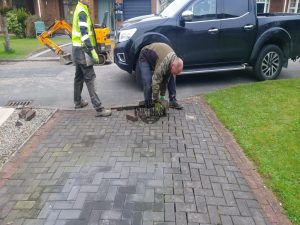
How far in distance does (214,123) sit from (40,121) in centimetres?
306

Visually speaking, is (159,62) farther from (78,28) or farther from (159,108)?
(78,28)

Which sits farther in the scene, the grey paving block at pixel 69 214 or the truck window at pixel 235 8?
the truck window at pixel 235 8

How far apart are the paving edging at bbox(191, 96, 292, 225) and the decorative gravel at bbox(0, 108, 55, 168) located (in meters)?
3.05

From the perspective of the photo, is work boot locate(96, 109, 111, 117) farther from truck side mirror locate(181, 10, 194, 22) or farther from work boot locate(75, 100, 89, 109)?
truck side mirror locate(181, 10, 194, 22)

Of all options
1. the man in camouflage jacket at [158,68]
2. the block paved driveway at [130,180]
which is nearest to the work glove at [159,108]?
the man in camouflage jacket at [158,68]

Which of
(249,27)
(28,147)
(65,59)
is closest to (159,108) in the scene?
(28,147)

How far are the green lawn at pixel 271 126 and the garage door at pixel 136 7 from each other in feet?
44.1

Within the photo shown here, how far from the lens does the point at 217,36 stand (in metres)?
7.24

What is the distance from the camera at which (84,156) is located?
445 cm

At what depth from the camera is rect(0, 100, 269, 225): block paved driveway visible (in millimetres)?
3262

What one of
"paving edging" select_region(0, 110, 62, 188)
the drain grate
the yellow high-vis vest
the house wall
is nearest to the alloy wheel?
the yellow high-vis vest

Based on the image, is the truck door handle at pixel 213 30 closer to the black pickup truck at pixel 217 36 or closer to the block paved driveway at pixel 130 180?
the black pickup truck at pixel 217 36

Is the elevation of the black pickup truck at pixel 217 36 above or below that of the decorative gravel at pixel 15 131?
above

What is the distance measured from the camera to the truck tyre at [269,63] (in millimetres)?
7668
